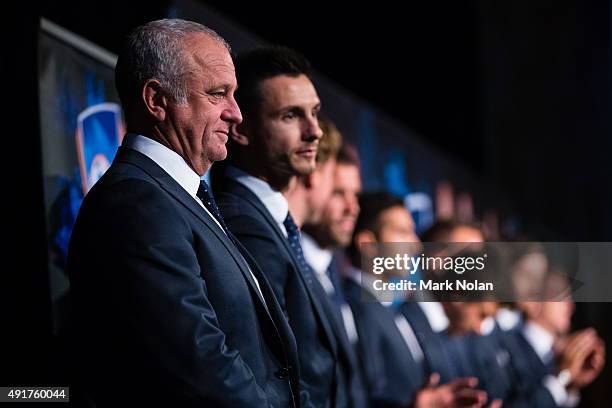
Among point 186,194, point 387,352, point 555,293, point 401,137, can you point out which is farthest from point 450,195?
point 186,194

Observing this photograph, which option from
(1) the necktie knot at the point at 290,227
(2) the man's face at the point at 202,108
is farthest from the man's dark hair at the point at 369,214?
(2) the man's face at the point at 202,108

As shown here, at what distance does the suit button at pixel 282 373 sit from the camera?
2253 mm

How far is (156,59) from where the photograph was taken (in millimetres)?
2189

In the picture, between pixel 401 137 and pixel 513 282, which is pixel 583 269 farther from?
pixel 401 137

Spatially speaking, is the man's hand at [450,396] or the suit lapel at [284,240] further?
the man's hand at [450,396]

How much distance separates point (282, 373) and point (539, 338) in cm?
390

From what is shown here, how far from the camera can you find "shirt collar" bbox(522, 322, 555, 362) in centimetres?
581

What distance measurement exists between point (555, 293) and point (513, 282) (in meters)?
0.53

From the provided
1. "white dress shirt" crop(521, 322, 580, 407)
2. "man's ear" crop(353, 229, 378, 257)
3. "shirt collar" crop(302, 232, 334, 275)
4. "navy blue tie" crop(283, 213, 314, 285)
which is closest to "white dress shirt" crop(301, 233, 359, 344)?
"shirt collar" crop(302, 232, 334, 275)

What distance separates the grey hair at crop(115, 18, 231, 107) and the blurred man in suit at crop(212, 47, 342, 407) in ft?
1.88

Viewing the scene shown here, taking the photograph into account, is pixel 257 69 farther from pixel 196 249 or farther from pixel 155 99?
pixel 196 249

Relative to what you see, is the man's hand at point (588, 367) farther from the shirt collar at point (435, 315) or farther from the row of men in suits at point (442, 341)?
the shirt collar at point (435, 315)

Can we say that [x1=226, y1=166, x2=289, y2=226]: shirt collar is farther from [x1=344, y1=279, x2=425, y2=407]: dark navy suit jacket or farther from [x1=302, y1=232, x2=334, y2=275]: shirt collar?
[x1=344, y1=279, x2=425, y2=407]: dark navy suit jacket

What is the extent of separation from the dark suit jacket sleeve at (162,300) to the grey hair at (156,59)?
0.29 meters
